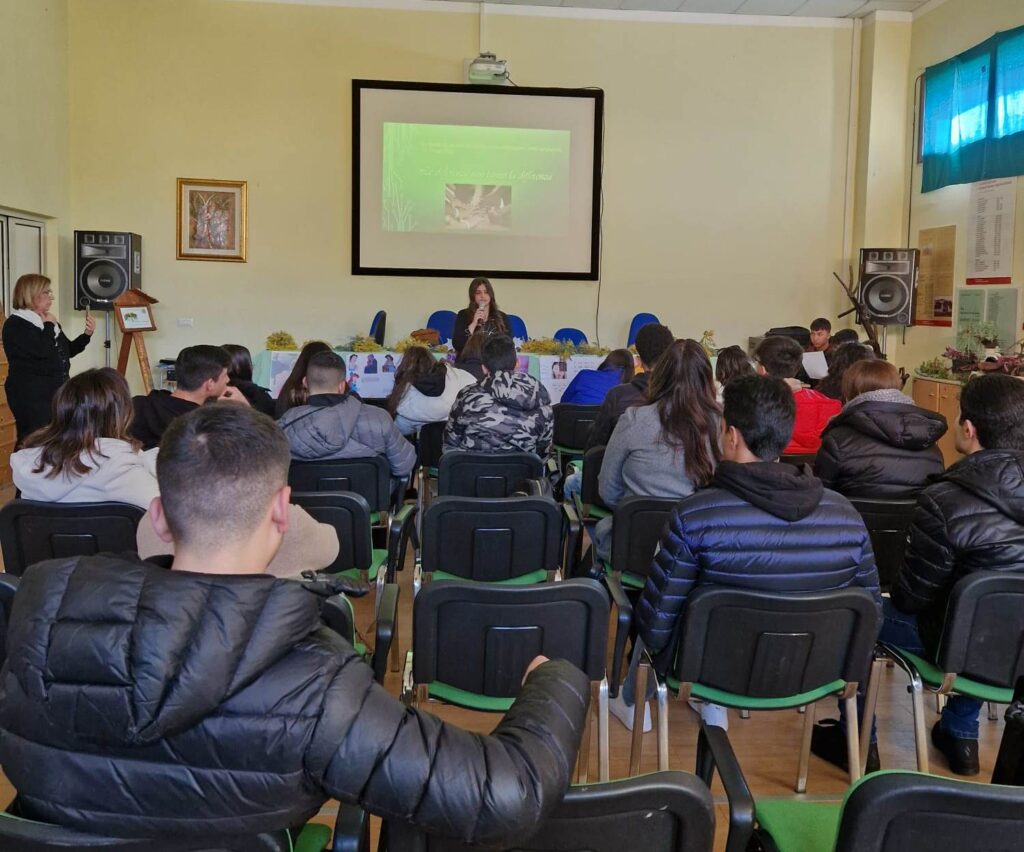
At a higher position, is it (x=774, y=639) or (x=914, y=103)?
(x=914, y=103)

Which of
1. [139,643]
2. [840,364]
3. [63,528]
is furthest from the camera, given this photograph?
[840,364]

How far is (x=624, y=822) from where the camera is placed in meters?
1.26

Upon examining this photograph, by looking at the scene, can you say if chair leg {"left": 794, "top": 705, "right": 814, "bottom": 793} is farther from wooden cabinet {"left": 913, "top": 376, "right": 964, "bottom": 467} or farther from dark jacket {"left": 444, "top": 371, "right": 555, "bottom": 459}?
wooden cabinet {"left": 913, "top": 376, "right": 964, "bottom": 467}

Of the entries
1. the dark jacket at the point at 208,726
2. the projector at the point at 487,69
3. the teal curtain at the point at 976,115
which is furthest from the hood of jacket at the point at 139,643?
the projector at the point at 487,69

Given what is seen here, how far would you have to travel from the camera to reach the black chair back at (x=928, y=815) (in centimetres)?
121

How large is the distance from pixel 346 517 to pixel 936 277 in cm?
756

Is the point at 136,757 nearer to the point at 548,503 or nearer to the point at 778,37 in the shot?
the point at 548,503

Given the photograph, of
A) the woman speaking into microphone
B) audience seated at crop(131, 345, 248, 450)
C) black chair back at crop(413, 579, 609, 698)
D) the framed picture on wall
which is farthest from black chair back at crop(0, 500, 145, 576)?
the framed picture on wall

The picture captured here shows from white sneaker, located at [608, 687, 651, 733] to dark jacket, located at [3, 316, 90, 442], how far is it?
451cm

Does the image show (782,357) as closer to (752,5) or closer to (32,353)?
(32,353)

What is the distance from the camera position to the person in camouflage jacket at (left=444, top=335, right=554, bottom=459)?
4246mm

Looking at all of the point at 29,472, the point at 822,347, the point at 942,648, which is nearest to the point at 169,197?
the point at 822,347

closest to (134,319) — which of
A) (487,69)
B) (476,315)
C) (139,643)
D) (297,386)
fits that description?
(476,315)

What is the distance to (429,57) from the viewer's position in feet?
29.9
